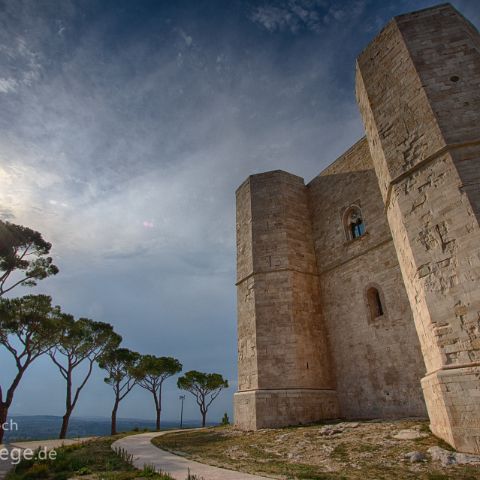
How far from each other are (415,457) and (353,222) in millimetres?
9195

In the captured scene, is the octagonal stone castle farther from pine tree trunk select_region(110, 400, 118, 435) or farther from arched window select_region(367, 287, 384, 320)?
pine tree trunk select_region(110, 400, 118, 435)

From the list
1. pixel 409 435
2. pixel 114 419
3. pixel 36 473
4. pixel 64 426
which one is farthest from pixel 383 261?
pixel 114 419

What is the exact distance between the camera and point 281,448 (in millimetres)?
7395

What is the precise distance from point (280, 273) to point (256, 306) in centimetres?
164

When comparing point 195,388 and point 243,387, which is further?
point 195,388

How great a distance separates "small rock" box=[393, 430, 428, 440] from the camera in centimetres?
661

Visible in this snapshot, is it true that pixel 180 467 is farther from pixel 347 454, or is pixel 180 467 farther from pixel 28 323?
pixel 28 323

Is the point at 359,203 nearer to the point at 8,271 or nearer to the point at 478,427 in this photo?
the point at 478,427

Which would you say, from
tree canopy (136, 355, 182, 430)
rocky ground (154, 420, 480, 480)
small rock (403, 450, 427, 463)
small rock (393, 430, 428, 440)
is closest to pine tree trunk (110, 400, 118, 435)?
tree canopy (136, 355, 182, 430)

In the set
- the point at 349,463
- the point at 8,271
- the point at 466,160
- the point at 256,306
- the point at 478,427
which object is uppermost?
the point at 8,271

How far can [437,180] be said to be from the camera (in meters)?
7.23

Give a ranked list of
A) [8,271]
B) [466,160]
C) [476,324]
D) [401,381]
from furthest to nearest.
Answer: [8,271] < [401,381] < [466,160] < [476,324]

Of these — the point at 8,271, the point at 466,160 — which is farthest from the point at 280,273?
the point at 8,271

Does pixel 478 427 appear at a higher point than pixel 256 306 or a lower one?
lower
